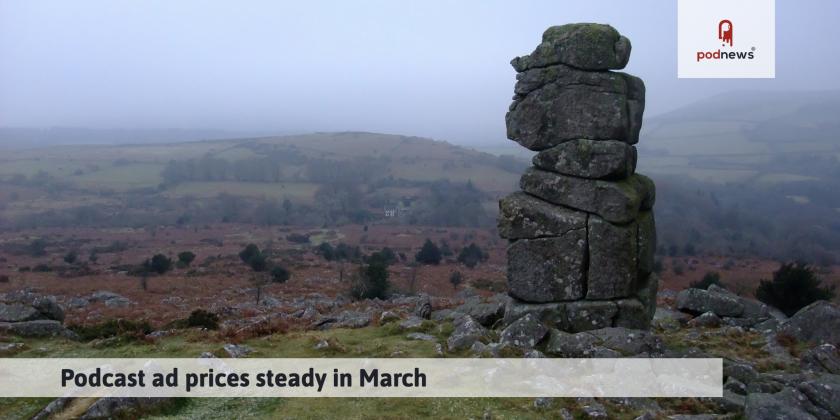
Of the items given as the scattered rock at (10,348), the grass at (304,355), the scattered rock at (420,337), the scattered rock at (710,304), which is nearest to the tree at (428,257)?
the scattered rock at (710,304)

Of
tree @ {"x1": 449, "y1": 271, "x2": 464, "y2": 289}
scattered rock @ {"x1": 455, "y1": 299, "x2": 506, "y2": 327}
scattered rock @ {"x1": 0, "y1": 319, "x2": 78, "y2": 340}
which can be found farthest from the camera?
tree @ {"x1": 449, "y1": 271, "x2": 464, "y2": 289}

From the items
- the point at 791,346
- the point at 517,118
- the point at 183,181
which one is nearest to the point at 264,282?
the point at 517,118

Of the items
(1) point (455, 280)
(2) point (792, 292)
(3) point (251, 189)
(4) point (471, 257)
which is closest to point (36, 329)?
(2) point (792, 292)

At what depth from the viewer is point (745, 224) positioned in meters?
119

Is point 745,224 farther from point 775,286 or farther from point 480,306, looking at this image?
point 480,306

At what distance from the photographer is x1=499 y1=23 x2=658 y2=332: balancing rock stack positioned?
18.7 m

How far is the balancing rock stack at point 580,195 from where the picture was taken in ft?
→ 61.4

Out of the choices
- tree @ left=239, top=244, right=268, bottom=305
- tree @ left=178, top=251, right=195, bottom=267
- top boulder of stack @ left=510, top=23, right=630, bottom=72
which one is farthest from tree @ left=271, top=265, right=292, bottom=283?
top boulder of stack @ left=510, top=23, right=630, bottom=72

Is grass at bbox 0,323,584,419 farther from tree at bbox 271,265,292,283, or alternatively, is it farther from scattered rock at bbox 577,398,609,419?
tree at bbox 271,265,292,283

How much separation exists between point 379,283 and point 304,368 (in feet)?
73.6

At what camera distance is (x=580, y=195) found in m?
19.1

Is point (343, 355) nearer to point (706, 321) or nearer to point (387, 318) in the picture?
point (387, 318)

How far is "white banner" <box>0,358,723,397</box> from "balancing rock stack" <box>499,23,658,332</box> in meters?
3.70

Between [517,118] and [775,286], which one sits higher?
[517,118]
